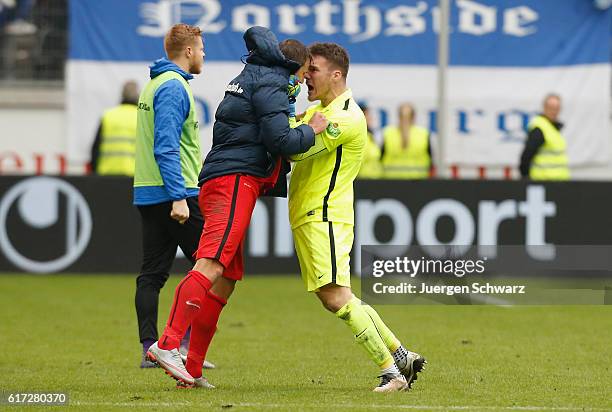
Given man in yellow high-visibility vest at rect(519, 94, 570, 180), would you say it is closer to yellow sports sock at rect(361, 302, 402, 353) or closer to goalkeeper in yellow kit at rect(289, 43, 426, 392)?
goalkeeper in yellow kit at rect(289, 43, 426, 392)

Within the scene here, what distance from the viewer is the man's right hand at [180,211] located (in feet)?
27.0

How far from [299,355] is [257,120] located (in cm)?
241

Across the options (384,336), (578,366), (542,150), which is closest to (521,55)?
(542,150)

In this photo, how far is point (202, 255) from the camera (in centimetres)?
760

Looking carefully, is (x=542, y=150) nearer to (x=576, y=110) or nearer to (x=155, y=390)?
(x=576, y=110)

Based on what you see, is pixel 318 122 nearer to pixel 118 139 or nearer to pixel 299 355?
pixel 299 355

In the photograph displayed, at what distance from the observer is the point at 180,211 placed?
8.22m

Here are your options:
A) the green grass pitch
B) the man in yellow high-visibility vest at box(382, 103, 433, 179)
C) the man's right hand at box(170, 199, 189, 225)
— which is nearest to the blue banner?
the man in yellow high-visibility vest at box(382, 103, 433, 179)

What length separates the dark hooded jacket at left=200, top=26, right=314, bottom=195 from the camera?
24.4ft

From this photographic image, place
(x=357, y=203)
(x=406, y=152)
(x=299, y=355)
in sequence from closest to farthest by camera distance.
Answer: (x=299, y=355)
(x=357, y=203)
(x=406, y=152)

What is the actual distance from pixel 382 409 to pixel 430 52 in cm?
1504

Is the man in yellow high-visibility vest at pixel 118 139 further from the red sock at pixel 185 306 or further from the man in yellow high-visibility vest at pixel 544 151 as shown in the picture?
the red sock at pixel 185 306

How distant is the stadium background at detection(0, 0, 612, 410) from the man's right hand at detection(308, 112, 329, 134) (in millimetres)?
1374

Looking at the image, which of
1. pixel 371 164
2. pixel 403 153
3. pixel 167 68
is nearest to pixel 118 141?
pixel 371 164
